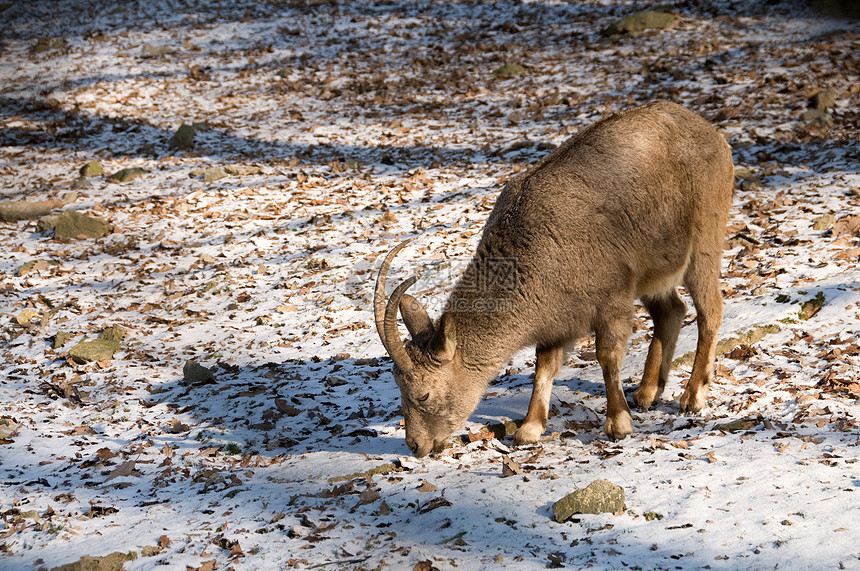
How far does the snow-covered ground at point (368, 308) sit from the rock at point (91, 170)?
672 mm

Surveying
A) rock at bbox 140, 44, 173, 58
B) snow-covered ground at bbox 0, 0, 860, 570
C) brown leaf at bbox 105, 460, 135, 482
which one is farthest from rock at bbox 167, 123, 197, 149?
brown leaf at bbox 105, 460, 135, 482

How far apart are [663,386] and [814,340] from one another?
5.84 feet

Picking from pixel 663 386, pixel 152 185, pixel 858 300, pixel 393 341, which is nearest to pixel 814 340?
pixel 858 300

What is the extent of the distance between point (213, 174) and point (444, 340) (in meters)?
11.0

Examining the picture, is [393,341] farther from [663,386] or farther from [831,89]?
[831,89]

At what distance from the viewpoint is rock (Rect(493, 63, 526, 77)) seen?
19875 mm

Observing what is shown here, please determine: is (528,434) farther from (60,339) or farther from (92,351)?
(60,339)

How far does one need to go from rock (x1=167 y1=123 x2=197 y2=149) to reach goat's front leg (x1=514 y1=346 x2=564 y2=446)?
13262mm

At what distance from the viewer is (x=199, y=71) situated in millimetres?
22453

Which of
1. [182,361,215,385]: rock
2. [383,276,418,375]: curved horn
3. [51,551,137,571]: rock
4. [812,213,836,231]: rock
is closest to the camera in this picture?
[51,551,137,571]: rock

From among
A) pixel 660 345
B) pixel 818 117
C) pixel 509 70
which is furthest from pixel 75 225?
pixel 818 117

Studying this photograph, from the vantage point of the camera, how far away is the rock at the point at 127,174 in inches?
630

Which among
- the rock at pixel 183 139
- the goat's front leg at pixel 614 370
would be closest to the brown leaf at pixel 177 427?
the goat's front leg at pixel 614 370

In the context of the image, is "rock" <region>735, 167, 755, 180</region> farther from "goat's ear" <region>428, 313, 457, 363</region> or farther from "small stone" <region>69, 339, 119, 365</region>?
"small stone" <region>69, 339, 119, 365</region>
